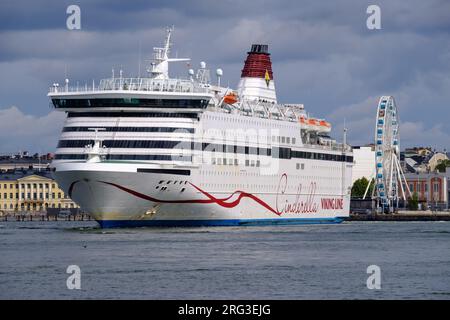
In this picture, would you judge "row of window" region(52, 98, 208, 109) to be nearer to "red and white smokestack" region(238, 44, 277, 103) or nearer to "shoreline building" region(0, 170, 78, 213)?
"red and white smokestack" region(238, 44, 277, 103)

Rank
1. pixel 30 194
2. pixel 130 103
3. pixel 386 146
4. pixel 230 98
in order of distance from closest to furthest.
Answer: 1. pixel 130 103
2. pixel 230 98
3. pixel 386 146
4. pixel 30 194

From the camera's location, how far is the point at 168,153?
257 feet

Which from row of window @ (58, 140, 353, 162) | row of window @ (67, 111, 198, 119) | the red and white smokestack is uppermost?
the red and white smokestack

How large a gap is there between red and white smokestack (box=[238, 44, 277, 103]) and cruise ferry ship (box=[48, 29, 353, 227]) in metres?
9.91

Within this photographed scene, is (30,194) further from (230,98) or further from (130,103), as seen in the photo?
(130,103)

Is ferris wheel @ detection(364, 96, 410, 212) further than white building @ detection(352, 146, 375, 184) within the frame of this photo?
No

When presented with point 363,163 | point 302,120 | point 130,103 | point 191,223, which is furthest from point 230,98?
point 363,163

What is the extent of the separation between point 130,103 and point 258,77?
29.1 meters

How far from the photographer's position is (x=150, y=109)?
79250mm

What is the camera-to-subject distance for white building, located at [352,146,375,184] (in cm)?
18600

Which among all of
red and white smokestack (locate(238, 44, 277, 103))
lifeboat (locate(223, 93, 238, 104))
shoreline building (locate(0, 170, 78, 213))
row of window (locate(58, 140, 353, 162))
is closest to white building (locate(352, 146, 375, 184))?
shoreline building (locate(0, 170, 78, 213))

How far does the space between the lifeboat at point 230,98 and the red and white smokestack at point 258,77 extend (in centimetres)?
1393
